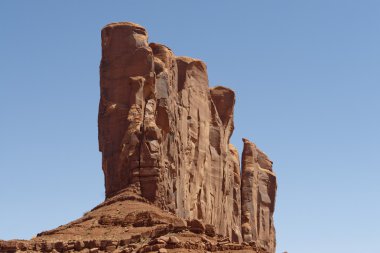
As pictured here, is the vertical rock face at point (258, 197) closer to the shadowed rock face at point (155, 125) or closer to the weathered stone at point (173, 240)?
the shadowed rock face at point (155, 125)

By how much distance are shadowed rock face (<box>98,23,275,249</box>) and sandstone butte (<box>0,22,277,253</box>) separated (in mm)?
74

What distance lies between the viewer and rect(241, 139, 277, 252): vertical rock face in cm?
11644

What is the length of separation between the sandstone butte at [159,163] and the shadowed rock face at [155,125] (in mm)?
74

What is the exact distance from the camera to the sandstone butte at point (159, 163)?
6775cm

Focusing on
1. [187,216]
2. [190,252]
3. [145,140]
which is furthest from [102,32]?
[190,252]

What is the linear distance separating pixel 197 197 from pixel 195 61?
12450mm

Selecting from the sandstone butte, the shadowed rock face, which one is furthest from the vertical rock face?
the shadowed rock face

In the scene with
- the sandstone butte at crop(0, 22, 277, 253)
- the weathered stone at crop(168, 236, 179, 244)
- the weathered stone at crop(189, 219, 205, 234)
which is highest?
the sandstone butte at crop(0, 22, 277, 253)

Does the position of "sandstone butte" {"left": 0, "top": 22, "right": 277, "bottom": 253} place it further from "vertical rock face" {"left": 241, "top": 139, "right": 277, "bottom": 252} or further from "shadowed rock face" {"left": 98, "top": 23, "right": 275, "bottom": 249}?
"vertical rock face" {"left": 241, "top": 139, "right": 277, "bottom": 252}

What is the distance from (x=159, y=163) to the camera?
3145 inches

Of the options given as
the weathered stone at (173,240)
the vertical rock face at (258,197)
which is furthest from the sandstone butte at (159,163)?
the vertical rock face at (258,197)

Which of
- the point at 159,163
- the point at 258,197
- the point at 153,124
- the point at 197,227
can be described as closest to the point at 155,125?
the point at 153,124

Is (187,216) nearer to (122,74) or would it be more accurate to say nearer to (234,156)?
(122,74)

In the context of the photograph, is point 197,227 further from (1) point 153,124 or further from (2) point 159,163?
(1) point 153,124
